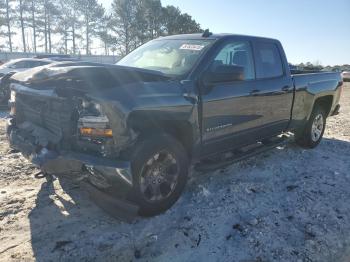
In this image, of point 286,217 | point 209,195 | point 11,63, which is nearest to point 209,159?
point 209,195

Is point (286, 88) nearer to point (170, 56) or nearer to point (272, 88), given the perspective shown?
point (272, 88)

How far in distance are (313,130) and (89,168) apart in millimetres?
4779

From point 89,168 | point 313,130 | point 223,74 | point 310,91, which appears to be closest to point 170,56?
point 223,74

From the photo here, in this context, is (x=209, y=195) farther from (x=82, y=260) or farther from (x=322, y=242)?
(x=82, y=260)

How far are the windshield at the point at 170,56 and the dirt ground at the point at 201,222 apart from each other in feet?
4.96

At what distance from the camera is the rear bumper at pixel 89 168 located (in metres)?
3.21

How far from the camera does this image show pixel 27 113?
409 centimetres

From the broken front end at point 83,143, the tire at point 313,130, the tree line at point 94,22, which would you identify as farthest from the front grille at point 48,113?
the tree line at point 94,22

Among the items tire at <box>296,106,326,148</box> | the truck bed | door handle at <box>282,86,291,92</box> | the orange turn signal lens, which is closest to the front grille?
the orange turn signal lens

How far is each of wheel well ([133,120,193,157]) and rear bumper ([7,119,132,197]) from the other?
44cm

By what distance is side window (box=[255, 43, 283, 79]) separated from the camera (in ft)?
16.4

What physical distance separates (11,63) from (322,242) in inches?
536

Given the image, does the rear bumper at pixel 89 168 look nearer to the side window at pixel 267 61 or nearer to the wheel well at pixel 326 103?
the side window at pixel 267 61

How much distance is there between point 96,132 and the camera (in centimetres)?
325
